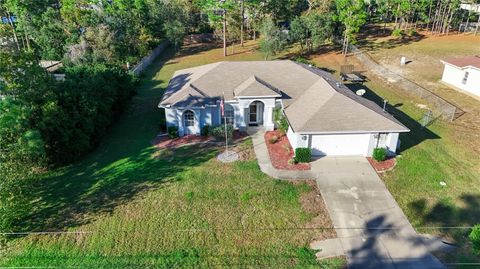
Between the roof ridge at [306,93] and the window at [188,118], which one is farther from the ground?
the roof ridge at [306,93]

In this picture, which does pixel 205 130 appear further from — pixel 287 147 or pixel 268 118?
pixel 287 147

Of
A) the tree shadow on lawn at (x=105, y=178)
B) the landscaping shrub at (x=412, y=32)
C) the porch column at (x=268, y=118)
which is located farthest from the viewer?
the landscaping shrub at (x=412, y=32)

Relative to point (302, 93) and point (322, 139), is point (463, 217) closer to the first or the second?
point (322, 139)

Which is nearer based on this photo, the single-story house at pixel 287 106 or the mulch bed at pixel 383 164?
the mulch bed at pixel 383 164

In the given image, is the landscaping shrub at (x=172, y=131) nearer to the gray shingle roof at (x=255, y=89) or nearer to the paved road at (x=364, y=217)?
the gray shingle roof at (x=255, y=89)

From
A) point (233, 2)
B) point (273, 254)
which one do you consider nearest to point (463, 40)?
point (233, 2)

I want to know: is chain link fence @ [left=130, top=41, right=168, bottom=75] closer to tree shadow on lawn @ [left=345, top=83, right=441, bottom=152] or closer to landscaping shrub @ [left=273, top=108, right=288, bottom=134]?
landscaping shrub @ [left=273, top=108, right=288, bottom=134]

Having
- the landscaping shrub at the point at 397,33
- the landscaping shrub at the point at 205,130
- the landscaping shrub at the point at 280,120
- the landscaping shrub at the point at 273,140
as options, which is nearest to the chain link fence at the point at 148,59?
the landscaping shrub at the point at 205,130
